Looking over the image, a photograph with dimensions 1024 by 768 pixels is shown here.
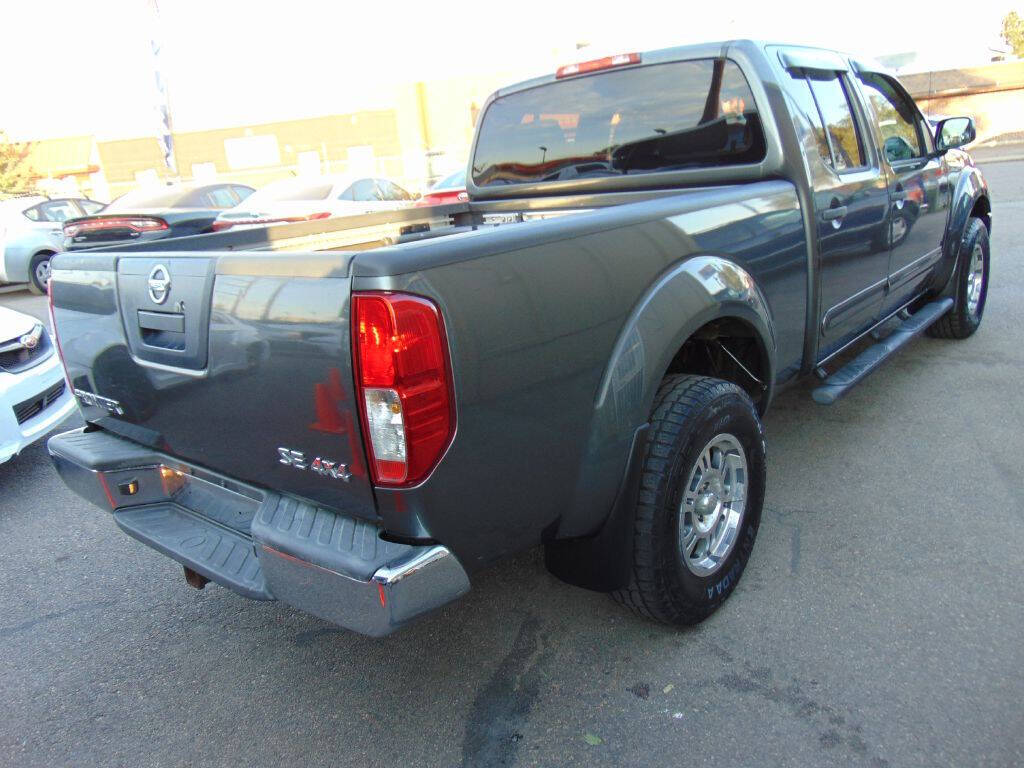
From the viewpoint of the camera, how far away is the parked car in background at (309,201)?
9.50m

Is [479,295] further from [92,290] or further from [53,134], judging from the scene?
[53,134]

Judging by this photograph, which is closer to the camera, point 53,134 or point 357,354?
point 357,354

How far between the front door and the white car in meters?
4.49

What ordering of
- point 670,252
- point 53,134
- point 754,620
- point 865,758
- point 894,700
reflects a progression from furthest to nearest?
point 53,134 < point 754,620 < point 670,252 < point 894,700 < point 865,758

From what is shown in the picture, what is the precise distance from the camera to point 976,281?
5.52 m

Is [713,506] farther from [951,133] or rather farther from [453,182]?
[453,182]

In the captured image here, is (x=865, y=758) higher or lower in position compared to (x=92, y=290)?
lower

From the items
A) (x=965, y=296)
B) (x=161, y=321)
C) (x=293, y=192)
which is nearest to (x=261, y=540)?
(x=161, y=321)

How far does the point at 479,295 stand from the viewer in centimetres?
186

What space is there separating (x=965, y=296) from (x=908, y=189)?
5.26 feet

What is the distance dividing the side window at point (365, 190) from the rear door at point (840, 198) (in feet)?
26.1

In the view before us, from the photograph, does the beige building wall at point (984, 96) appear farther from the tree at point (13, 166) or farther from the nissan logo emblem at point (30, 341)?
the tree at point (13, 166)

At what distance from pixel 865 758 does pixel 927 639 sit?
2.05ft

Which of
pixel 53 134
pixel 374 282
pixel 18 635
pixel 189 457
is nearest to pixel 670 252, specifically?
pixel 374 282
